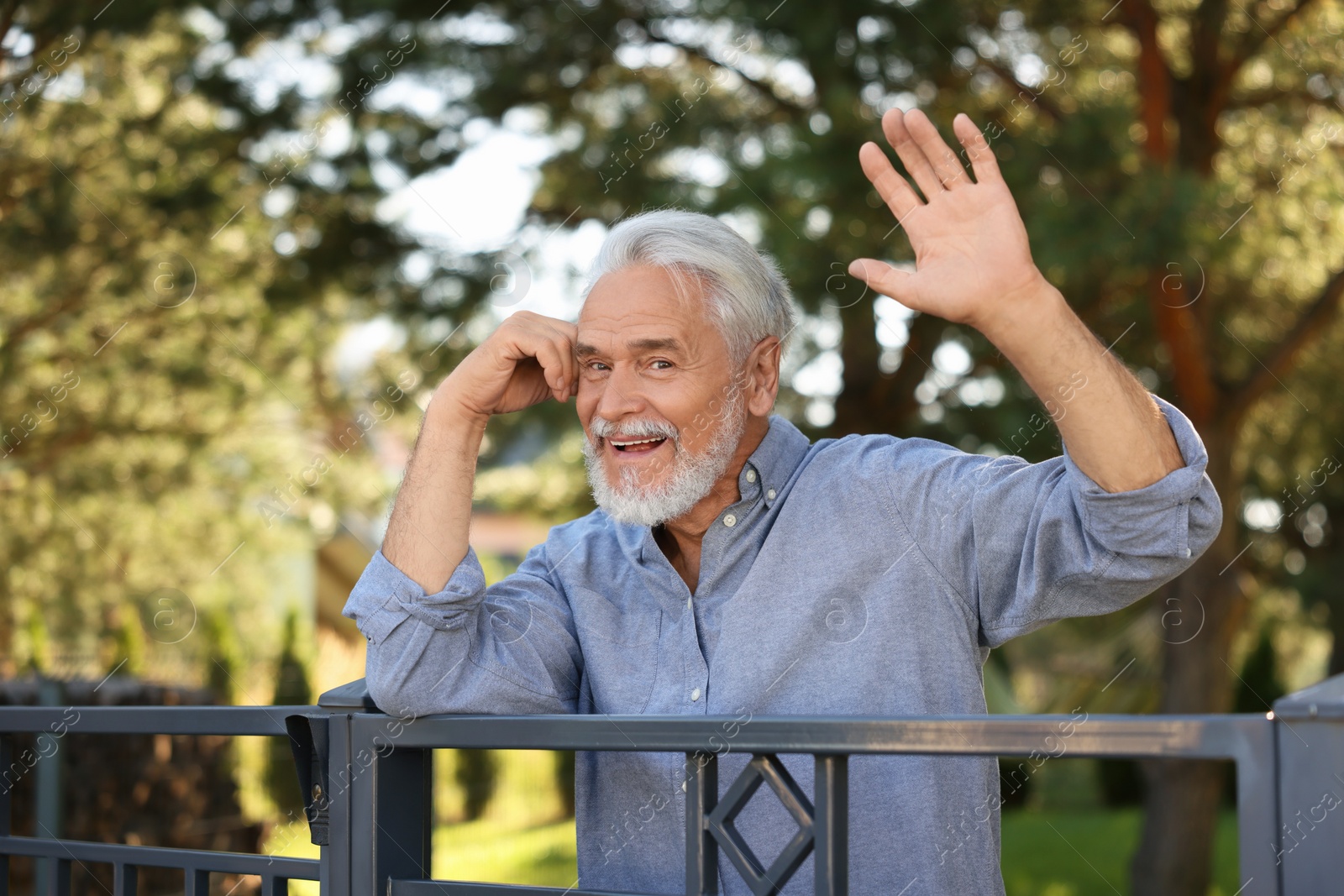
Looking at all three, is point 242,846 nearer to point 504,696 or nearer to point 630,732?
point 504,696

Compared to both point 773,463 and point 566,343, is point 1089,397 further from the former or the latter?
point 566,343

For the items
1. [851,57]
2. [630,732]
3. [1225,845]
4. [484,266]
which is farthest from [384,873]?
[1225,845]

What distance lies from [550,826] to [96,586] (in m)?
5.69

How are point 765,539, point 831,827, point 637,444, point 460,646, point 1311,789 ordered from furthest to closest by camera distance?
point 637,444, point 765,539, point 460,646, point 831,827, point 1311,789

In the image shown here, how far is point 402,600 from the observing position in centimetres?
191

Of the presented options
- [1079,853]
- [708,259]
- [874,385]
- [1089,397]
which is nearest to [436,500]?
[708,259]

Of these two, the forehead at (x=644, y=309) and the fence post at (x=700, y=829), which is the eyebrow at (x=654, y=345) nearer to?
the forehead at (x=644, y=309)

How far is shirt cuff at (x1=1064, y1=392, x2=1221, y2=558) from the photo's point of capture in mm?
1573

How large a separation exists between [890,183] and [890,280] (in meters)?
0.16

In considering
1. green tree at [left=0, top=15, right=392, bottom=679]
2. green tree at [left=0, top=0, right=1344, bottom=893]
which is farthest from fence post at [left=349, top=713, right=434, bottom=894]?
green tree at [left=0, top=15, right=392, bottom=679]

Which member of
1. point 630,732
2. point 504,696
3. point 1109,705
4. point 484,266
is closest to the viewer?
point 630,732

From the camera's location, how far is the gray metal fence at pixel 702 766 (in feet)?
3.68

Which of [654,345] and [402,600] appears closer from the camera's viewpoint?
[402,600]

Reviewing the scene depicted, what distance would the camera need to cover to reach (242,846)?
732 centimetres
